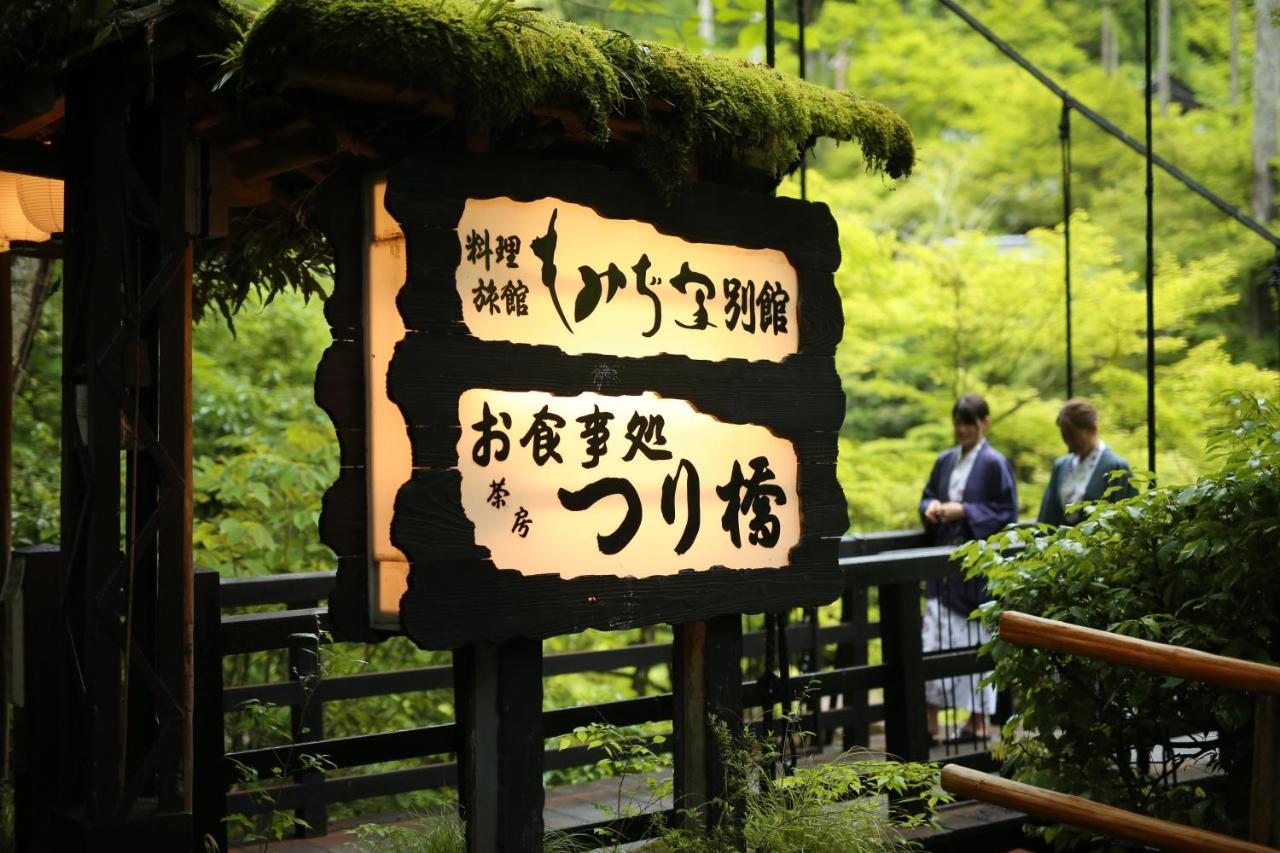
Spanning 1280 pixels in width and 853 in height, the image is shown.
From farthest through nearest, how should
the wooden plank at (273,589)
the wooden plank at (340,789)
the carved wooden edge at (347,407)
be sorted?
the wooden plank at (273,589), the wooden plank at (340,789), the carved wooden edge at (347,407)

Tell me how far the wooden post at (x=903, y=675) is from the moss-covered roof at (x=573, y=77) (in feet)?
6.26

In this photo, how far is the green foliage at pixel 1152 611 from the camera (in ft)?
13.1

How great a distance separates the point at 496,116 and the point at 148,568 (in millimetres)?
1693

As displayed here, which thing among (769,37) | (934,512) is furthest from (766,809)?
(934,512)

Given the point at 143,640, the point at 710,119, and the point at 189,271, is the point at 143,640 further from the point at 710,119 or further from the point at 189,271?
the point at 710,119

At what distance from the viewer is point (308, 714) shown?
5617mm

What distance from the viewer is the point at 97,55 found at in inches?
131

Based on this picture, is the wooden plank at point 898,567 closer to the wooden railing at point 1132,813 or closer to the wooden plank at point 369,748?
the wooden railing at point 1132,813

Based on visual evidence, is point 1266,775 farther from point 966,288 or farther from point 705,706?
point 966,288

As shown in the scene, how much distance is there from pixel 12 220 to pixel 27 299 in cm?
181

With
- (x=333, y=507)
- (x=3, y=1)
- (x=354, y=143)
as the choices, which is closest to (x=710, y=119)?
(x=354, y=143)

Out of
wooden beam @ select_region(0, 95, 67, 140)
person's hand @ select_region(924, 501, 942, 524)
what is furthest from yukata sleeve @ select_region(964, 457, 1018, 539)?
wooden beam @ select_region(0, 95, 67, 140)

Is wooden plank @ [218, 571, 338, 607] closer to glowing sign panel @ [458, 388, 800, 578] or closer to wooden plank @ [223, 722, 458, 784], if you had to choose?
wooden plank @ [223, 722, 458, 784]

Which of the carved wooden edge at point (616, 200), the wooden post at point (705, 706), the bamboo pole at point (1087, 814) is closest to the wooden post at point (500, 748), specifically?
the wooden post at point (705, 706)
